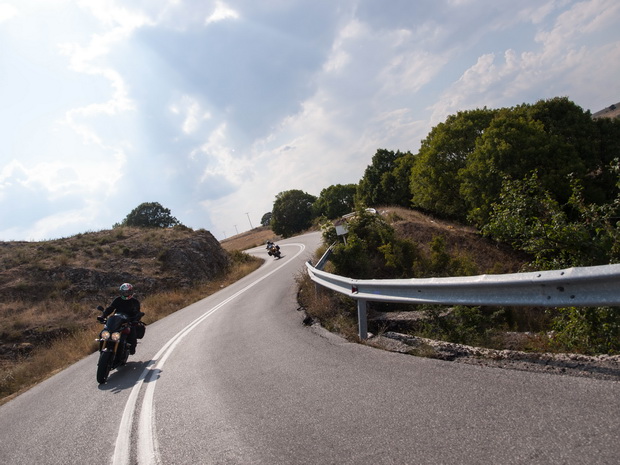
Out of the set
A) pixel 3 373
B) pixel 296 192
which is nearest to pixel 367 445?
pixel 3 373

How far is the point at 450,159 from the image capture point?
127ft

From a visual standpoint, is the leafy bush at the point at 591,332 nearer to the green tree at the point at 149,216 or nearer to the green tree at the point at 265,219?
the green tree at the point at 149,216

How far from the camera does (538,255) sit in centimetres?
539

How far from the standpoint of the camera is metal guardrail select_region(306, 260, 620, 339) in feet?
9.93

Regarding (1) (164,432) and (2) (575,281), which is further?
(1) (164,432)

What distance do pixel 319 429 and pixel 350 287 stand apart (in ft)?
12.6

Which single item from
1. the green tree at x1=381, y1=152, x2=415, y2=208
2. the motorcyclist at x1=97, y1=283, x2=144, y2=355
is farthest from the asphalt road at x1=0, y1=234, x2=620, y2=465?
the green tree at x1=381, y1=152, x2=415, y2=208

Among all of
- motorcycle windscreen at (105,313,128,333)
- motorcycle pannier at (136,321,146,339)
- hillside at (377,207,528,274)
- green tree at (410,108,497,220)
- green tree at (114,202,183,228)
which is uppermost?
green tree at (114,202,183,228)

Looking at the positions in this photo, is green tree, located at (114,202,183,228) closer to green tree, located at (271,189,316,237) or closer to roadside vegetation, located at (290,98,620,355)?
green tree, located at (271,189,316,237)

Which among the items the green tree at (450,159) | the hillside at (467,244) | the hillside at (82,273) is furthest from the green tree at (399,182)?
the hillside at (467,244)

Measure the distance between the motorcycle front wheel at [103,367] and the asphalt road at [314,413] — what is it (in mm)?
198

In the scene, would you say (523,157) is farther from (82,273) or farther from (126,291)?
(82,273)

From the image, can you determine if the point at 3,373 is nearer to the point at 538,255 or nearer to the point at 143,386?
the point at 143,386

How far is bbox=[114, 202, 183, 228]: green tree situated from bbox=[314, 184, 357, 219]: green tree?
25280 mm
